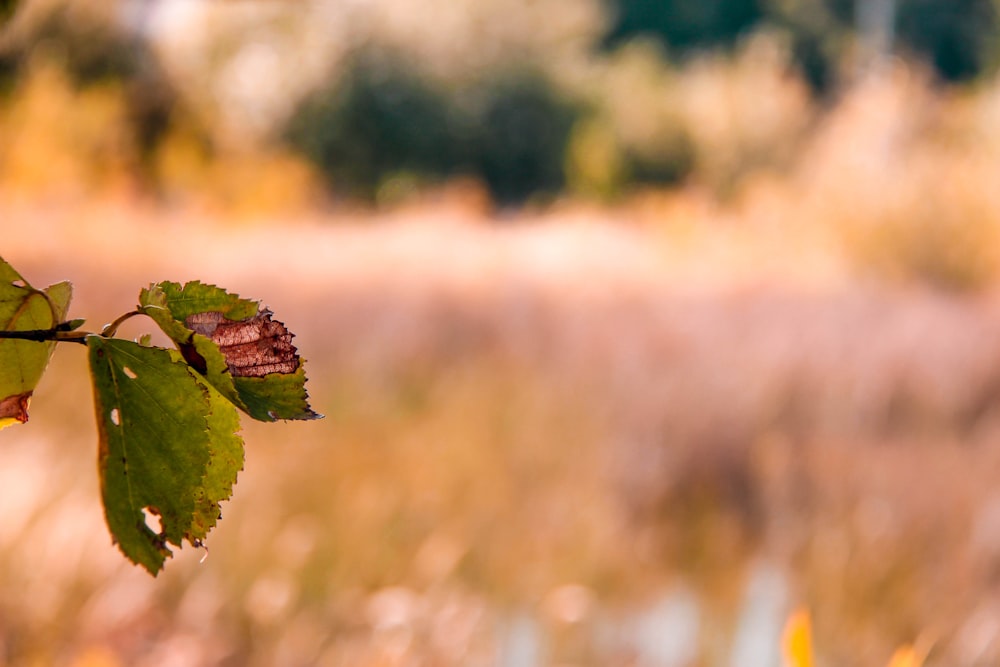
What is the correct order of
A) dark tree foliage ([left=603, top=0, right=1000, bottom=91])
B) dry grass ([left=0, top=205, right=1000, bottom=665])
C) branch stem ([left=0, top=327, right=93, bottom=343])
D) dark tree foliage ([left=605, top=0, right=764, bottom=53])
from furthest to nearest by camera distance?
dark tree foliage ([left=605, top=0, right=764, bottom=53]) < dark tree foliage ([left=603, top=0, right=1000, bottom=91]) < dry grass ([left=0, top=205, right=1000, bottom=665]) < branch stem ([left=0, top=327, right=93, bottom=343])

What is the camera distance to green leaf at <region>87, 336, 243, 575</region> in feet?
0.44

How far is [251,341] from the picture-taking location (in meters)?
0.13

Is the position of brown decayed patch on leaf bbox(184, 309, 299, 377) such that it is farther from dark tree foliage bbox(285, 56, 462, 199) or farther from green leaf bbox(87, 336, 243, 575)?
dark tree foliage bbox(285, 56, 462, 199)

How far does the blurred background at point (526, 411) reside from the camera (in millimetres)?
1641

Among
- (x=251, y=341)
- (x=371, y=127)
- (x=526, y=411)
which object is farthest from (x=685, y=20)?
(x=251, y=341)

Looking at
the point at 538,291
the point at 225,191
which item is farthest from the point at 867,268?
the point at 225,191

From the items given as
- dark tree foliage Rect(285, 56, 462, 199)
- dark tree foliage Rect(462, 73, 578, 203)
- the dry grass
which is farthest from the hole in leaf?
dark tree foliage Rect(462, 73, 578, 203)

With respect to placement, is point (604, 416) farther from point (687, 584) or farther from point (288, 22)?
point (288, 22)

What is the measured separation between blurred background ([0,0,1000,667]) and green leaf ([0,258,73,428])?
34mm

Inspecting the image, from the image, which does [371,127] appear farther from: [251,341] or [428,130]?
[251,341]

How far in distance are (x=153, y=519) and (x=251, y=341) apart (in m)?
0.03

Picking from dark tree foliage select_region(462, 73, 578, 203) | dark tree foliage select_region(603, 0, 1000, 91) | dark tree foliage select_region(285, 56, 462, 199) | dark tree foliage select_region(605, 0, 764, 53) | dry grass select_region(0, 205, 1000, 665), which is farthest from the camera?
dark tree foliage select_region(605, 0, 764, 53)

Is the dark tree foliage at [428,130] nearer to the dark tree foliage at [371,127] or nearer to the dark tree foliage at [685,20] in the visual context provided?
the dark tree foliage at [371,127]

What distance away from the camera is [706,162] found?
1163cm
